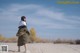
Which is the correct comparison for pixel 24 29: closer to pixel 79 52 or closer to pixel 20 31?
pixel 20 31

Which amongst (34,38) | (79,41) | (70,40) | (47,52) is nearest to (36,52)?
(47,52)

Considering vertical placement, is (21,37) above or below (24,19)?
below

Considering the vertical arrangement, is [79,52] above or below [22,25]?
below

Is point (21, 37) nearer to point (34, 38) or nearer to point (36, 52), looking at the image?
point (36, 52)

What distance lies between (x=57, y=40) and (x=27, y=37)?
1683 cm

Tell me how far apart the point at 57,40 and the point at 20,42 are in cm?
1671

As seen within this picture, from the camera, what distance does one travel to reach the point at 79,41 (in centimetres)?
2738

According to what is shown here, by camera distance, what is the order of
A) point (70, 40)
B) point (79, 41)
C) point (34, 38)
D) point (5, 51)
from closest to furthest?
point (5, 51) < point (79, 41) < point (70, 40) < point (34, 38)

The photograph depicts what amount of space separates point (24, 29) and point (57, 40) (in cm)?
1696

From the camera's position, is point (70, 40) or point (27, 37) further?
point (70, 40)

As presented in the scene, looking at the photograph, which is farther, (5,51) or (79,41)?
(79,41)

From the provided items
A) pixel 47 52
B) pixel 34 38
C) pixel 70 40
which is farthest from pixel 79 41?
pixel 47 52

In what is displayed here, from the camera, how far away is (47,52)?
555 inches

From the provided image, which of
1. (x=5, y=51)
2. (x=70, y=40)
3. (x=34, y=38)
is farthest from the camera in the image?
(x=34, y=38)
